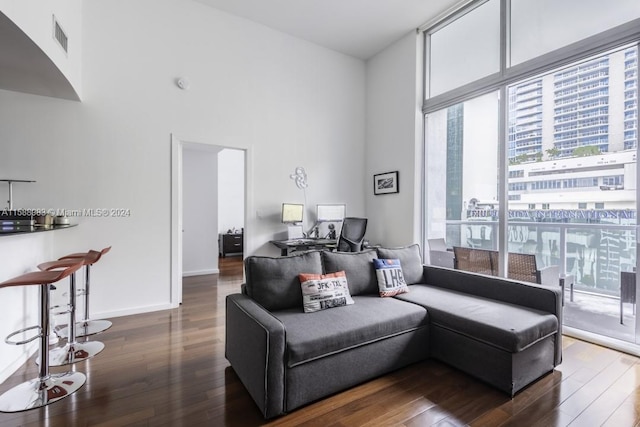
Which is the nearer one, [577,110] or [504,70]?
[577,110]

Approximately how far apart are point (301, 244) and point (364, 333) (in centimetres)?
232

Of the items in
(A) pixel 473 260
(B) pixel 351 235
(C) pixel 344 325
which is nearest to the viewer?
(C) pixel 344 325

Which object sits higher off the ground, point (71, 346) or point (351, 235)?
point (351, 235)

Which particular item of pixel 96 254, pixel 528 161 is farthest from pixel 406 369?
pixel 96 254

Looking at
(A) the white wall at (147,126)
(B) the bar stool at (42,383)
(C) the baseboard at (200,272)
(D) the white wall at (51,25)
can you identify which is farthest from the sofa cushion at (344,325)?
(C) the baseboard at (200,272)

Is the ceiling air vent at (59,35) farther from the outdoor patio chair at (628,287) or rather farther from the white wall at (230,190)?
the white wall at (230,190)

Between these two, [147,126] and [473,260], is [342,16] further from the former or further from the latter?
[473,260]

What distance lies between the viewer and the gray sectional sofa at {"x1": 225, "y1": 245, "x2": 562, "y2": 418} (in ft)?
5.98

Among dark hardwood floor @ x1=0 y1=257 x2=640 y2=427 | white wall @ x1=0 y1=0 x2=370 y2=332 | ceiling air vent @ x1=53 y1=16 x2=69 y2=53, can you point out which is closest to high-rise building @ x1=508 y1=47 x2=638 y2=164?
dark hardwood floor @ x1=0 y1=257 x2=640 y2=427

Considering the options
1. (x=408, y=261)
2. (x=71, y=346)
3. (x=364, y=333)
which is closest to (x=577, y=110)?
(x=408, y=261)

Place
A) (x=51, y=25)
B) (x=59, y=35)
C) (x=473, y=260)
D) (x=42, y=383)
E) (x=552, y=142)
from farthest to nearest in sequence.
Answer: (x=473, y=260)
(x=552, y=142)
(x=59, y=35)
(x=51, y=25)
(x=42, y=383)

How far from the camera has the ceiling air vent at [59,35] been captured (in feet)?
8.38

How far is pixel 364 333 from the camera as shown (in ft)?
6.88

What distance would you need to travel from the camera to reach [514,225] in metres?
3.51
